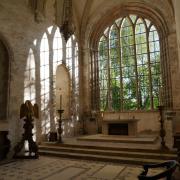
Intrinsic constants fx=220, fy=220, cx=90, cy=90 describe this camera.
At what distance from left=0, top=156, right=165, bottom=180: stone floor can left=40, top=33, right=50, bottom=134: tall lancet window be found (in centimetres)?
357

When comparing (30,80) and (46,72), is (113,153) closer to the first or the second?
(30,80)

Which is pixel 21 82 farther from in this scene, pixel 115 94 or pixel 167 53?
pixel 167 53

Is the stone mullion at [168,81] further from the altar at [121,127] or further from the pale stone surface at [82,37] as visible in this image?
the altar at [121,127]

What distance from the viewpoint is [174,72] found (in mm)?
11758

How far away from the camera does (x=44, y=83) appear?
34.3 feet

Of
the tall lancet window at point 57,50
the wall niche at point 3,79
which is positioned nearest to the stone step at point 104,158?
the wall niche at point 3,79

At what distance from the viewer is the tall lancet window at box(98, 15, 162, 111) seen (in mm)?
12867

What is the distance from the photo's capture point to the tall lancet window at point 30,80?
371 inches

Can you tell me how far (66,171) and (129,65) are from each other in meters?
9.30

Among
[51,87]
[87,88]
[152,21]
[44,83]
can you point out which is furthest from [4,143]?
[152,21]

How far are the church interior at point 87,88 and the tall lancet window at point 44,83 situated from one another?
Answer: 1.9 inches

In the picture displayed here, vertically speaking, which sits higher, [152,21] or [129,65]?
[152,21]

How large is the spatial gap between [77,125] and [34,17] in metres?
6.28

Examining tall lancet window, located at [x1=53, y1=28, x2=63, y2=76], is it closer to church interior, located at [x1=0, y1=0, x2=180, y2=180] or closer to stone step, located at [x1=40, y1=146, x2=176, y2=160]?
church interior, located at [x1=0, y1=0, x2=180, y2=180]
